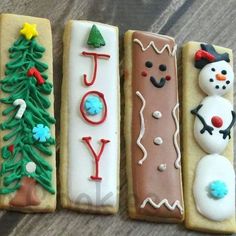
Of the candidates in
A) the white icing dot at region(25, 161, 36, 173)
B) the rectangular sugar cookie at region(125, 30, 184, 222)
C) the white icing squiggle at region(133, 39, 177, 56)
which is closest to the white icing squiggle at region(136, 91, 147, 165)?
the rectangular sugar cookie at region(125, 30, 184, 222)

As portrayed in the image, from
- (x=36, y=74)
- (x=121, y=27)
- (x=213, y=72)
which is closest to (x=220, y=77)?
(x=213, y=72)

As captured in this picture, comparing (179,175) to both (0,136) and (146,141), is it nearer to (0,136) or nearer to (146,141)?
(146,141)

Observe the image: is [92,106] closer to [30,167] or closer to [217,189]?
[30,167]

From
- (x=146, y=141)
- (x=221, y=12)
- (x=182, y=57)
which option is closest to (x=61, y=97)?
(x=146, y=141)

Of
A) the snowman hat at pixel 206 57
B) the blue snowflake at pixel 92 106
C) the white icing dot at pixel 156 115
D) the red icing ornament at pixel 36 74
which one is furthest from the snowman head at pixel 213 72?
the red icing ornament at pixel 36 74

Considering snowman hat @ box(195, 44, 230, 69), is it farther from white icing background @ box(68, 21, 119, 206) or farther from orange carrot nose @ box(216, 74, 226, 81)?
white icing background @ box(68, 21, 119, 206)
